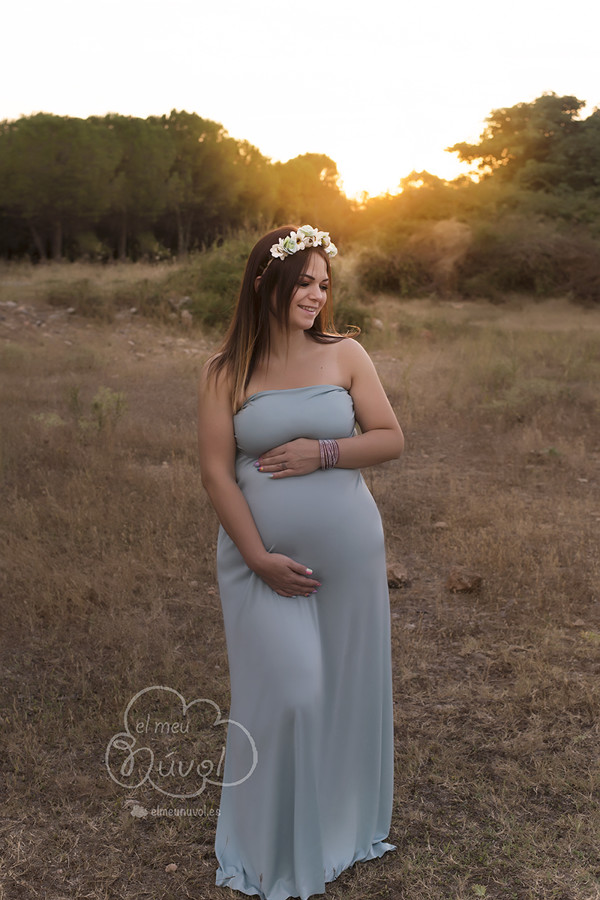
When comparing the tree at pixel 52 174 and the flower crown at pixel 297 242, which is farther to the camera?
the tree at pixel 52 174

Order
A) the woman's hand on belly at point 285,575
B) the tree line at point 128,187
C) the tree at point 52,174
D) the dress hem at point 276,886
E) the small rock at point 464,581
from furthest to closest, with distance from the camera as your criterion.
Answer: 1. the tree line at point 128,187
2. the tree at point 52,174
3. the small rock at point 464,581
4. the dress hem at point 276,886
5. the woman's hand on belly at point 285,575

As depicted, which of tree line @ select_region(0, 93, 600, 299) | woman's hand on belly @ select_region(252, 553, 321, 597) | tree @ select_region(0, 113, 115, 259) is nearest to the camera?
woman's hand on belly @ select_region(252, 553, 321, 597)

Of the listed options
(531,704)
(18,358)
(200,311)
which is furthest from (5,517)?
(200,311)

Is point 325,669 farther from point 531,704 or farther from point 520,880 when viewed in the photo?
point 531,704

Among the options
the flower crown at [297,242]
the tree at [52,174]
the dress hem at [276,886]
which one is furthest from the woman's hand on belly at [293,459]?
the tree at [52,174]

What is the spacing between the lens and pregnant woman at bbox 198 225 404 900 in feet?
7.64

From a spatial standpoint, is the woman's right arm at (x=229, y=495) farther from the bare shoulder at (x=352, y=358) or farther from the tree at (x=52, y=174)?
the tree at (x=52, y=174)

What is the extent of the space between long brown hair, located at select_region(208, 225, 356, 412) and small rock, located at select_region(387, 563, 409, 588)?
285 cm

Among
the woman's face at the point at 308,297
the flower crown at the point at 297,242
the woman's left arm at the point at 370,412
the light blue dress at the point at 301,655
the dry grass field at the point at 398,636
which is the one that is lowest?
the dry grass field at the point at 398,636

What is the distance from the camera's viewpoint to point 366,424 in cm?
252

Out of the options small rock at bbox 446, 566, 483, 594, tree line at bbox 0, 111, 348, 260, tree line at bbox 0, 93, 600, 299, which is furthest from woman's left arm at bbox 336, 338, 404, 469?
tree line at bbox 0, 111, 348, 260

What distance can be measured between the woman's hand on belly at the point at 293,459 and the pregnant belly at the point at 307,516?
36 mm

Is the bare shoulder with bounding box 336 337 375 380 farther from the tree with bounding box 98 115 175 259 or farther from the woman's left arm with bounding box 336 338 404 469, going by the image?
the tree with bounding box 98 115 175 259

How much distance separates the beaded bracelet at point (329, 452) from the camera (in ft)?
7.73
